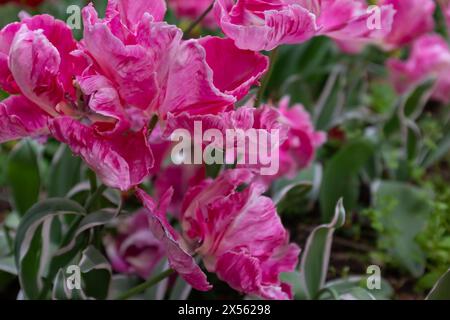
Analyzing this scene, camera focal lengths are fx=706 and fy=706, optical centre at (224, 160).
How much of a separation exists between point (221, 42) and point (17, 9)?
955 millimetres

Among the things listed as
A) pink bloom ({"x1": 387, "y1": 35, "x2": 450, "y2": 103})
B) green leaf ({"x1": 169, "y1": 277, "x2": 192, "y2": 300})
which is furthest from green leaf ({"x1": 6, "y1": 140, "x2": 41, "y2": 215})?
pink bloom ({"x1": 387, "y1": 35, "x2": 450, "y2": 103})

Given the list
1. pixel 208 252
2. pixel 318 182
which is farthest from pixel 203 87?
pixel 318 182

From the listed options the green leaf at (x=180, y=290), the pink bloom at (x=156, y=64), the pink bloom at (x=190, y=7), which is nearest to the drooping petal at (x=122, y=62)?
the pink bloom at (x=156, y=64)

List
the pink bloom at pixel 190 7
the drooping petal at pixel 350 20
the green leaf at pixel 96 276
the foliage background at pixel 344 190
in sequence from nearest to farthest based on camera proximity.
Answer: the drooping petal at pixel 350 20, the green leaf at pixel 96 276, the foliage background at pixel 344 190, the pink bloom at pixel 190 7

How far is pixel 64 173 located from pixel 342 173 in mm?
435

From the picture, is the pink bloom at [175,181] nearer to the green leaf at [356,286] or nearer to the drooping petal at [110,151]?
the green leaf at [356,286]

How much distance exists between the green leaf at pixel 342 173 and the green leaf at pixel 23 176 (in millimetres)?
452

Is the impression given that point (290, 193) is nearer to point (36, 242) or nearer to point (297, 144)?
point (297, 144)

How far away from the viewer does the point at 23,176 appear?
3.18ft

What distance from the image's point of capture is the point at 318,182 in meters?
1.21

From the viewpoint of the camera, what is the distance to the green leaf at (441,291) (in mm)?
772

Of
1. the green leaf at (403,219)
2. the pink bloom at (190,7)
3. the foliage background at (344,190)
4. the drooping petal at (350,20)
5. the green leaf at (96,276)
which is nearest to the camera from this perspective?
the drooping petal at (350,20)

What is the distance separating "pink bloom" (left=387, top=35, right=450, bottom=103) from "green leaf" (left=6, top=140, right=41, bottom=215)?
736 millimetres

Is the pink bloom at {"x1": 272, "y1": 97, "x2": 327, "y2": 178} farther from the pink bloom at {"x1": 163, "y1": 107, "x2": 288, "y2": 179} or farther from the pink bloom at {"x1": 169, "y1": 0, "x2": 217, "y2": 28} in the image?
the pink bloom at {"x1": 169, "y1": 0, "x2": 217, "y2": 28}
